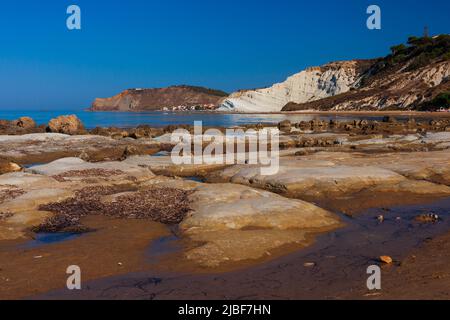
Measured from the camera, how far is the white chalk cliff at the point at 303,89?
14300 cm

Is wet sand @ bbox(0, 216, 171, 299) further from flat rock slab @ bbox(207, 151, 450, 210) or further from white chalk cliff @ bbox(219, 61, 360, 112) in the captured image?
white chalk cliff @ bbox(219, 61, 360, 112)

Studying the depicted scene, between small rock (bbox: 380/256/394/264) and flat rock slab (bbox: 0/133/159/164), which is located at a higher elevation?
flat rock slab (bbox: 0/133/159/164)

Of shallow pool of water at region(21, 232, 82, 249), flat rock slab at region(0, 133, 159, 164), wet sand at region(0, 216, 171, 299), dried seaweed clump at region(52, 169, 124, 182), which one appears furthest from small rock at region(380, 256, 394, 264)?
flat rock slab at region(0, 133, 159, 164)

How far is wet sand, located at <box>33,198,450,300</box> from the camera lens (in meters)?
7.83

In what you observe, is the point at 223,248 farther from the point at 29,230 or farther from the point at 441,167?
the point at 441,167

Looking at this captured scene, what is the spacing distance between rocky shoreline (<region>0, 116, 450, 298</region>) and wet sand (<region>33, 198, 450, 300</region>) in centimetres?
37

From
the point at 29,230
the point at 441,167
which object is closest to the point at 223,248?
the point at 29,230

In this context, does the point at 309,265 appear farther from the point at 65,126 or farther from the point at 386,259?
the point at 65,126

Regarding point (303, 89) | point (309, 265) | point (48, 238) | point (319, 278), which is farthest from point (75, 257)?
point (303, 89)

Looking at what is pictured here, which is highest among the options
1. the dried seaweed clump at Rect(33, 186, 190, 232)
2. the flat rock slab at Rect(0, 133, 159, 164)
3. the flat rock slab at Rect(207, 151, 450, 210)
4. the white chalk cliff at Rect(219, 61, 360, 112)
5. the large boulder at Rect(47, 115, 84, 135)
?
the white chalk cliff at Rect(219, 61, 360, 112)

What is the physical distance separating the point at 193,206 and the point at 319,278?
597 centimetres

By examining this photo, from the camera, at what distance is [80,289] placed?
8.24 metres

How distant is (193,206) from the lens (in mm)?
13789

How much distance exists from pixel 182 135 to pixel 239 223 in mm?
30039
